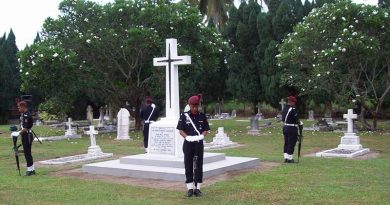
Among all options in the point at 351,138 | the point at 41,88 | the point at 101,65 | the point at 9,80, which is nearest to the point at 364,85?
the point at 351,138

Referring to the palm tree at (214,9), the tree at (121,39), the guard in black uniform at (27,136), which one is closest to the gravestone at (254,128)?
the tree at (121,39)

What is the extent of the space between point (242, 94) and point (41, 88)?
16.8m

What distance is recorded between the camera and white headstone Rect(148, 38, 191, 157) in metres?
11.5

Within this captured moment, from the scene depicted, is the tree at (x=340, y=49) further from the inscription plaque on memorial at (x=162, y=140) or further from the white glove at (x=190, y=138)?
the white glove at (x=190, y=138)

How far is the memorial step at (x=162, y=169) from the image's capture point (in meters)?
10.5

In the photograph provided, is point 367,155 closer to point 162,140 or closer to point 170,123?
point 170,123

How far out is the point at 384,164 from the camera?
12.2m

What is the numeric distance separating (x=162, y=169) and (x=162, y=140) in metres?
1.04

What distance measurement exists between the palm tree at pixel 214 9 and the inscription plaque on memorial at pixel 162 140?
28512 mm

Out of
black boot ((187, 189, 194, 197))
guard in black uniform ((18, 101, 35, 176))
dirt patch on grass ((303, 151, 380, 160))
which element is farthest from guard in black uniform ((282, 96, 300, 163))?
guard in black uniform ((18, 101, 35, 176))

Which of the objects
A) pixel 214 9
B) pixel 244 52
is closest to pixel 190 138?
pixel 244 52

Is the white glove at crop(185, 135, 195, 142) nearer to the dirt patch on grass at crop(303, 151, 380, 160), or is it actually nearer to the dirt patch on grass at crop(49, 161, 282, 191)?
the dirt patch on grass at crop(49, 161, 282, 191)

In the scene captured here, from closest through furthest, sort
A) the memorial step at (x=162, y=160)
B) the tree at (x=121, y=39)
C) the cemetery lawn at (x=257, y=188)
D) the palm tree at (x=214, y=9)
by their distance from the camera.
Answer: the cemetery lawn at (x=257, y=188), the memorial step at (x=162, y=160), the tree at (x=121, y=39), the palm tree at (x=214, y=9)

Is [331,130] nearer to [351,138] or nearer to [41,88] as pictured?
[351,138]
